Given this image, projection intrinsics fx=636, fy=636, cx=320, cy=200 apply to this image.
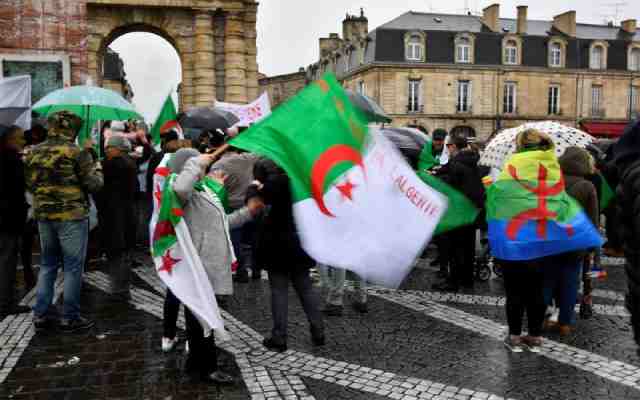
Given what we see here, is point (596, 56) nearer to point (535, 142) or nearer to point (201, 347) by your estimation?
point (535, 142)

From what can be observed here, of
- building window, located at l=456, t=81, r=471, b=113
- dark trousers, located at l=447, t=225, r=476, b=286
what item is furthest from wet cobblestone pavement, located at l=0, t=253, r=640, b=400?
building window, located at l=456, t=81, r=471, b=113

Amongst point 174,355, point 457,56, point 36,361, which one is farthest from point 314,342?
point 457,56

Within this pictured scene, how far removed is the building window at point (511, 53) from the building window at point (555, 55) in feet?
8.42

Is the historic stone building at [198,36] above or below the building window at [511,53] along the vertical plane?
below

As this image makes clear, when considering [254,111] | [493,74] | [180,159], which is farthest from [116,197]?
[493,74]

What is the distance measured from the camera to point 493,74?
44500mm

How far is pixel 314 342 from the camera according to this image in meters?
5.64

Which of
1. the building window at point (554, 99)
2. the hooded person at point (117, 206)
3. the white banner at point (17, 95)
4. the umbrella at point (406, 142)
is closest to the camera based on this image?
the white banner at point (17, 95)

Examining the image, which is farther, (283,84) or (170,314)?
(283,84)

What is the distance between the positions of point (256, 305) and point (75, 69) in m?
7.79

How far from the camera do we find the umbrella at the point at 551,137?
689cm

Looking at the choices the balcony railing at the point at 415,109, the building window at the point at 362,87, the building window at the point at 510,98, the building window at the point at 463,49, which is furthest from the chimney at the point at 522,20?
the building window at the point at 362,87

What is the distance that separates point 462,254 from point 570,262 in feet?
6.89

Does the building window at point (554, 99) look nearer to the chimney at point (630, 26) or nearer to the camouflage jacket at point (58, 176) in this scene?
the chimney at point (630, 26)
